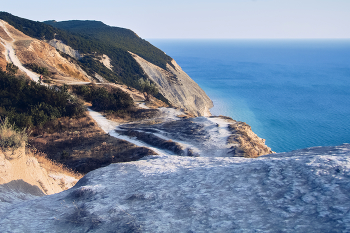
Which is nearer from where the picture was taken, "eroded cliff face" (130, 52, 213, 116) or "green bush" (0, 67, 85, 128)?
"green bush" (0, 67, 85, 128)

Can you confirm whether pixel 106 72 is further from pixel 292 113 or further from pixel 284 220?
pixel 284 220

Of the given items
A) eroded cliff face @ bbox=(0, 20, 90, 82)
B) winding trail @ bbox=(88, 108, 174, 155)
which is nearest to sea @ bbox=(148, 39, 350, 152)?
winding trail @ bbox=(88, 108, 174, 155)

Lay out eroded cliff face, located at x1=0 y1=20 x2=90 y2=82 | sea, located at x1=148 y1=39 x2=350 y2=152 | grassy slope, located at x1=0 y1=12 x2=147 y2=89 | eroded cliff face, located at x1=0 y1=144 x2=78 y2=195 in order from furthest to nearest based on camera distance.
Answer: grassy slope, located at x1=0 y1=12 x2=147 y2=89
sea, located at x1=148 y1=39 x2=350 y2=152
eroded cliff face, located at x1=0 y1=20 x2=90 y2=82
eroded cliff face, located at x1=0 y1=144 x2=78 y2=195

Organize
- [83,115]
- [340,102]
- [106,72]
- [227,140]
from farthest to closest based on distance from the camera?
[340,102], [106,72], [83,115], [227,140]

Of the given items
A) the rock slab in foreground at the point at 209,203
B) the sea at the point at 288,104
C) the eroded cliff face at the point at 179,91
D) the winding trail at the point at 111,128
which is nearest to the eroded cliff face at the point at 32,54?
the winding trail at the point at 111,128

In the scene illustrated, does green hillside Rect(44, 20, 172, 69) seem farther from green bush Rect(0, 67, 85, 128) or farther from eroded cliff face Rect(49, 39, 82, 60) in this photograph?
green bush Rect(0, 67, 85, 128)

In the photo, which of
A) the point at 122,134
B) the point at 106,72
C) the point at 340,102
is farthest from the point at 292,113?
the point at 122,134
